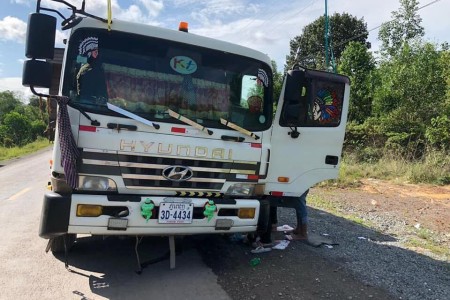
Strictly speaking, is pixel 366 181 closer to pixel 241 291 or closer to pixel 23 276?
pixel 241 291

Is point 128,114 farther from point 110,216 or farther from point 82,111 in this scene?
point 110,216

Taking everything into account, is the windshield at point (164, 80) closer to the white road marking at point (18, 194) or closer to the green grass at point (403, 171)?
the white road marking at point (18, 194)

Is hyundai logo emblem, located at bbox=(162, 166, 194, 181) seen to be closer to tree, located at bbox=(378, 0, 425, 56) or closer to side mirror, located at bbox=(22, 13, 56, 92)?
side mirror, located at bbox=(22, 13, 56, 92)

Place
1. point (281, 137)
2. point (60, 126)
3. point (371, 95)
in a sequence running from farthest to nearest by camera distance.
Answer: point (371, 95)
point (281, 137)
point (60, 126)

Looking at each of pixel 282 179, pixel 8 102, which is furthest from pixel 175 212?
pixel 8 102

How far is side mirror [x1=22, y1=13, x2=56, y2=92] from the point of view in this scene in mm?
3760

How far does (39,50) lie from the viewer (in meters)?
3.78

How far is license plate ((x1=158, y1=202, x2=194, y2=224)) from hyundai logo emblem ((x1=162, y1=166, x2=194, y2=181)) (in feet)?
0.86

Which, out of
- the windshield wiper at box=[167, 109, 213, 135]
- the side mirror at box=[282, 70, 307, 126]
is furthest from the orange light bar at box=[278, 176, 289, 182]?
the windshield wiper at box=[167, 109, 213, 135]

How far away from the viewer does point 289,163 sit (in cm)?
506

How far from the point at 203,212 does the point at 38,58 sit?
222cm

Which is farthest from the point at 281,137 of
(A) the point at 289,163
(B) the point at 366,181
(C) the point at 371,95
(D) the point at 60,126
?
(C) the point at 371,95

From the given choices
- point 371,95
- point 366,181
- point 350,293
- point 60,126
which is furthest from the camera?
point 371,95

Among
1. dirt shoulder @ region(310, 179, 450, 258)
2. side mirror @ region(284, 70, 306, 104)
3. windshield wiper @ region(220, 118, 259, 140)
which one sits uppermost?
side mirror @ region(284, 70, 306, 104)
